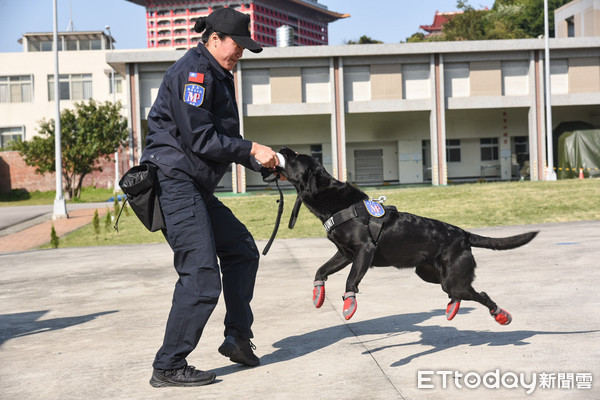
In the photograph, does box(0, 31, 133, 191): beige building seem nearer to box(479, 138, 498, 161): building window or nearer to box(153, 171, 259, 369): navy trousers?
box(479, 138, 498, 161): building window

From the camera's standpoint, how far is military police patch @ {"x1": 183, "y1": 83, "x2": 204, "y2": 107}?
3730 mm

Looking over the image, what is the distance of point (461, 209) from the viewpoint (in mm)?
17750

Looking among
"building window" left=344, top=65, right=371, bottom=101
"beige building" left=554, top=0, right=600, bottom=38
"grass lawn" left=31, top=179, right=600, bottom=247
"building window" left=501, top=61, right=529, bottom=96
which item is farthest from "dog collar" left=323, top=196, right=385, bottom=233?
"beige building" left=554, top=0, right=600, bottom=38

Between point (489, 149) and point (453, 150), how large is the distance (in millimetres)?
2089

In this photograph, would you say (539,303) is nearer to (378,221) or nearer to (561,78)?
(378,221)

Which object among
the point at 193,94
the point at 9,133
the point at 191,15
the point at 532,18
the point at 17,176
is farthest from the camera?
the point at 191,15

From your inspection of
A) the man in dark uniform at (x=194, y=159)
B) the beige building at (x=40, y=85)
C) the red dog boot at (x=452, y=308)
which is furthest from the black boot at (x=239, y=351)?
the beige building at (x=40, y=85)

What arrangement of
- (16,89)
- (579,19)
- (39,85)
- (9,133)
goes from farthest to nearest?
(9,133)
(16,89)
(39,85)
(579,19)

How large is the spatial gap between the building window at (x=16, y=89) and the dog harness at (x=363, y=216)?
5592 cm

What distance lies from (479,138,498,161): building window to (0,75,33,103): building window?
123 ft

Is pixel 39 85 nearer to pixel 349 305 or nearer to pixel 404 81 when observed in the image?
pixel 404 81

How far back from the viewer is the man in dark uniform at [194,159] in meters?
3.77

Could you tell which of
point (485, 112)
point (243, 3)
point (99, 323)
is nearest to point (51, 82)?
point (485, 112)

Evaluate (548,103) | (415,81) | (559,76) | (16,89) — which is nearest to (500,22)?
(559,76)
